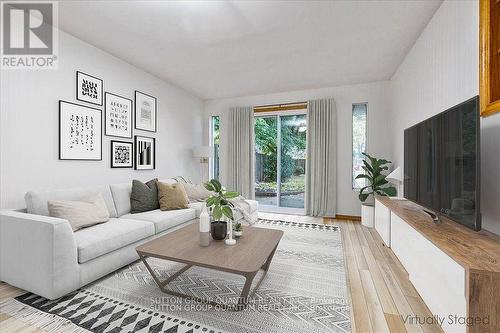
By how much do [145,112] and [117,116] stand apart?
0.55m

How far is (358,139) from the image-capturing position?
4.44 m

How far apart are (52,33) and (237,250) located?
121 inches

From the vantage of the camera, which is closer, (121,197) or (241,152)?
(121,197)

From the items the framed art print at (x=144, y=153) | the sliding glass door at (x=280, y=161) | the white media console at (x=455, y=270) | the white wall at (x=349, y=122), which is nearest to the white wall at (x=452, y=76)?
the white media console at (x=455, y=270)

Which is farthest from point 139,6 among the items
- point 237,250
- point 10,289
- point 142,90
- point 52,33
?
point 10,289

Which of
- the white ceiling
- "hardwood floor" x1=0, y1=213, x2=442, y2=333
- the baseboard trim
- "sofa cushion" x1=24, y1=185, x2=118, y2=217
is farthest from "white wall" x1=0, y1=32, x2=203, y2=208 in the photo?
the baseboard trim

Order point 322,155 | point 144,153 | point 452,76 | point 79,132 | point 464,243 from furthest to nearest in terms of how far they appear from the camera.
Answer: point 322,155, point 144,153, point 79,132, point 452,76, point 464,243

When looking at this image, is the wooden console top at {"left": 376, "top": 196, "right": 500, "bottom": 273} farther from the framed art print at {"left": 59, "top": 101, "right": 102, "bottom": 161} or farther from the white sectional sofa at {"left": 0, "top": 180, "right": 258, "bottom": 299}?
the framed art print at {"left": 59, "top": 101, "right": 102, "bottom": 161}

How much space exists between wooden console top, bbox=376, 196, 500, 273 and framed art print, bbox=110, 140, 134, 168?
140 inches

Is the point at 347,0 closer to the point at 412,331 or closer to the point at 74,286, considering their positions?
the point at 412,331

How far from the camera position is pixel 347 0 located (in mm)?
2086

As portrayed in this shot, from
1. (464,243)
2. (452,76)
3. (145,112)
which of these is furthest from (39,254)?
(452,76)

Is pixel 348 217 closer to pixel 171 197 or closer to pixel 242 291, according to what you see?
pixel 171 197

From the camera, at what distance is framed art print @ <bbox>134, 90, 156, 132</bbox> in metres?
3.61
